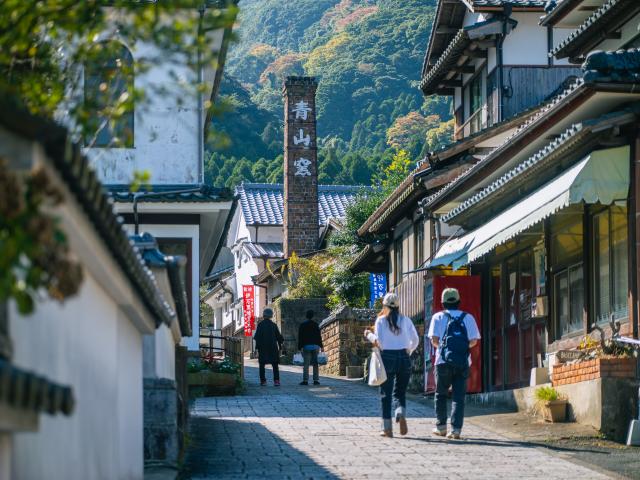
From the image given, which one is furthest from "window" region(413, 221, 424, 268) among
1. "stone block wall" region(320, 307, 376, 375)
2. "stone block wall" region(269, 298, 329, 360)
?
"stone block wall" region(269, 298, 329, 360)

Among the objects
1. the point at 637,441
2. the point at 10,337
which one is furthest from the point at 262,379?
the point at 10,337

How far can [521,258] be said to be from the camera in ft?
73.9

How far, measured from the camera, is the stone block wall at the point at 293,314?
1833 inches

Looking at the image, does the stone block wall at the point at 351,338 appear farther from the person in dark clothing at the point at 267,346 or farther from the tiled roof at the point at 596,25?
the tiled roof at the point at 596,25

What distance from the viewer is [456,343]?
15.8m

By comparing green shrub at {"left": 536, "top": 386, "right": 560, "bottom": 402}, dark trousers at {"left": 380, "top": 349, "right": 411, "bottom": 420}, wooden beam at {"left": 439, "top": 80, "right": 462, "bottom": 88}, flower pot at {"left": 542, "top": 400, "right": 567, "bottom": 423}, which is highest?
wooden beam at {"left": 439, "top": 80, "right": 462, "bottom": 88}

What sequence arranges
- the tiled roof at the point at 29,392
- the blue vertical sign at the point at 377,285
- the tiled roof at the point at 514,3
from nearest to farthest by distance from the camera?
the tiled roof at the point at 29,392
the tiled roof at the point at 514,3
the blue vertical sign at the point at 377,285

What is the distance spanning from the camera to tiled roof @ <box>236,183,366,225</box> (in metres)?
63.3

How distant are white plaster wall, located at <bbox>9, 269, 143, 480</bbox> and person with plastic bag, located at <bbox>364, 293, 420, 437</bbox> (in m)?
5.75

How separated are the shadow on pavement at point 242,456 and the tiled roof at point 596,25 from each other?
7.97 m

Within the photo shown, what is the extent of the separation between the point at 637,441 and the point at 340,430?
4029mm

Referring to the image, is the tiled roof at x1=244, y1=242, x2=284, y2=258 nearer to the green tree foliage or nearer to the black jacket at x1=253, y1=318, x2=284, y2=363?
the black jacket at x1=253, y1=318, x2=284, y2=363

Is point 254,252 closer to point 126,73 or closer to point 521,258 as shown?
point 521,258

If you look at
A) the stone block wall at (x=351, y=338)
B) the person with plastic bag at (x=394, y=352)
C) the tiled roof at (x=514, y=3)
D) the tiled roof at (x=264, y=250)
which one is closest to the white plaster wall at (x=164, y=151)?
the tiled roof at (x=514, y=3)
